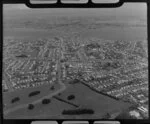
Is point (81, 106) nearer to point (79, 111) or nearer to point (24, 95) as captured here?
point (79, 111)

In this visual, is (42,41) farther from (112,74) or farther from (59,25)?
(112,74)

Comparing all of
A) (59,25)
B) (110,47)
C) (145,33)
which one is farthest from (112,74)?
(59,25)

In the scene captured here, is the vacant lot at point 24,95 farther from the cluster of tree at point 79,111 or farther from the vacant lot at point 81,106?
the cluster of tree at point 79,111

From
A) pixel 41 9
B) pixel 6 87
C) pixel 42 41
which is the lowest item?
pixel 6 87

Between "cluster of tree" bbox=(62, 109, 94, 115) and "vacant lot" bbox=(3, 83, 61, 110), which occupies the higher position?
"vacant lot" bbox=(3, 83, 61, 110)

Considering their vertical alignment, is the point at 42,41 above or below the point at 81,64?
above

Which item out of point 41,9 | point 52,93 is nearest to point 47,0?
point 41,9

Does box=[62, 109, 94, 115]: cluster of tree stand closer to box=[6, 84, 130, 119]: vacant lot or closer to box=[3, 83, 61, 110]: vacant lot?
box=[6, 84, 130, 119]: vacant lot

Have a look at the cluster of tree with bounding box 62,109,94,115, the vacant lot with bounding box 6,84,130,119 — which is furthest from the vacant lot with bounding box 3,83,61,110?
the cluster of tree with bounding box 62,109,94,115

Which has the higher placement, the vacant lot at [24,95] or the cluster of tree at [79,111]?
the vacant lot at [24,95]

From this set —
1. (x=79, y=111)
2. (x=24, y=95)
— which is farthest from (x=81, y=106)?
(x=24, y=95)

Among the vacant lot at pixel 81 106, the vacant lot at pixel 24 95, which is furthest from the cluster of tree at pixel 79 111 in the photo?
the vacant lot at pixel 24 95
